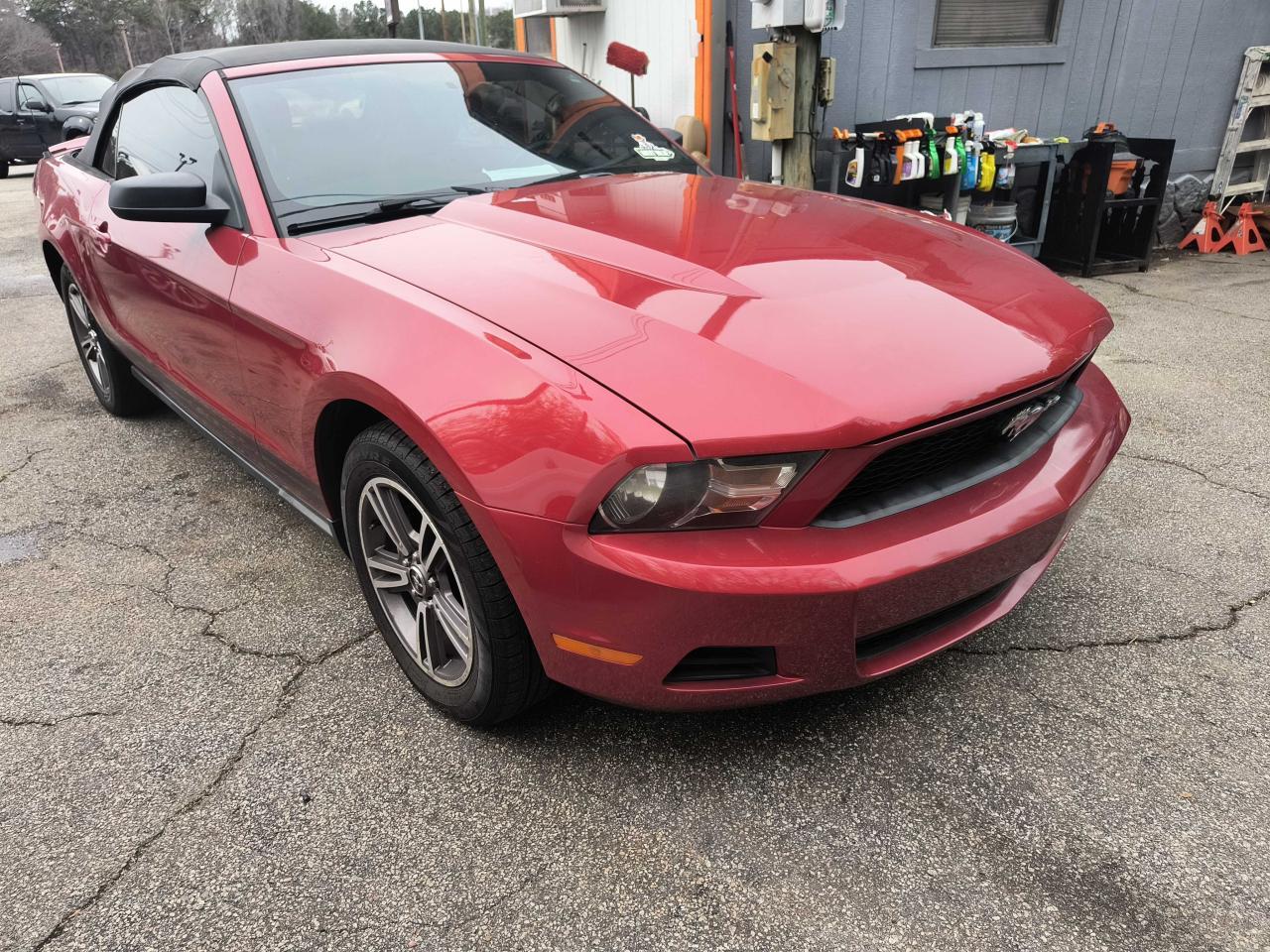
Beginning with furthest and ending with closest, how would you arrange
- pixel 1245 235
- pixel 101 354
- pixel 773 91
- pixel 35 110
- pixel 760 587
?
pixel 35 110 < pixel 1245 235 < pixel 773 91 < pixel 101 354 < pixel 760 587

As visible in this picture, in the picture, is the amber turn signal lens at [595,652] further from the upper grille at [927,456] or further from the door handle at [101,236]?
the door handle at [101,236]

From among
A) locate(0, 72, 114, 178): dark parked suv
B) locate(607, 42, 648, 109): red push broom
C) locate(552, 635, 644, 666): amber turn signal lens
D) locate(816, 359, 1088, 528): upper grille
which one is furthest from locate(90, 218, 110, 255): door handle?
locate(0, 72, 114, 178): dark parked suv

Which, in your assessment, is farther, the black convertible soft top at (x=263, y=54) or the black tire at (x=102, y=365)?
the black tire at (x=102, y=365)

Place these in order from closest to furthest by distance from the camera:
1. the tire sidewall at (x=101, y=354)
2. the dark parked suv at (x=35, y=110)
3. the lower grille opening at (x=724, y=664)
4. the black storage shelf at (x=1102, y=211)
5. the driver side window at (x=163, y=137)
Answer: the lower grille opening at (x=724, y=664) → the driver side window at (x=163, y=137) → the tire sidewall at (x=101, y=354) → the black storage shelf at (x=1102, y=211) → the dark parked suv at (x=35, y=110)

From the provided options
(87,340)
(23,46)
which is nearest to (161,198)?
(87,340)

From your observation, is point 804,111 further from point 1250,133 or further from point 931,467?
point 1250,133

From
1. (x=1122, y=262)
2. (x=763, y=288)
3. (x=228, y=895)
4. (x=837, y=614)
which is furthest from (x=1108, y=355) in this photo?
(x=228, y=895)

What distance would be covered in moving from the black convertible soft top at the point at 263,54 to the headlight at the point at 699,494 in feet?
6.85

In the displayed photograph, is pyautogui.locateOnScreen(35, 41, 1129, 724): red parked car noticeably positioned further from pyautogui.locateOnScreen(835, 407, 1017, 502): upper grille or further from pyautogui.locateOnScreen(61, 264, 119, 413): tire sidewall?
pyautogui.locateOnScreen(61, 264, 119, 413): tire sidewall

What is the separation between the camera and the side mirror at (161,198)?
2305mm

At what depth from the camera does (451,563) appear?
1.83 metres

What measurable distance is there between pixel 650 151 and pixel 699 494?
80.1 inches

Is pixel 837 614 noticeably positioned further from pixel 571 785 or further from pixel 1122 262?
pixel 1122 262

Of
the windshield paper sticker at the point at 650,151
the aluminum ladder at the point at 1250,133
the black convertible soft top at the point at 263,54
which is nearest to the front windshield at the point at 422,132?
the windshield paper sticker at the point at 650,151
